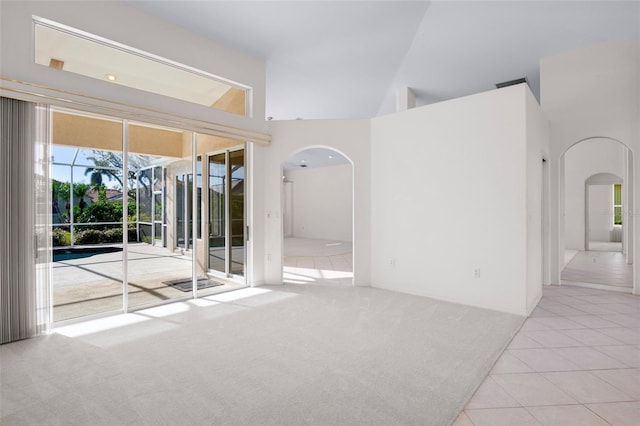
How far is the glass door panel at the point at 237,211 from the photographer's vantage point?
5574 millimetres

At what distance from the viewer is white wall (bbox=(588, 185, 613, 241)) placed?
1088cm

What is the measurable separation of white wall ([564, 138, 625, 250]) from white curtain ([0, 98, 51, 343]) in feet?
39.3

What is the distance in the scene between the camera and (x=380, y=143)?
17.9 ft

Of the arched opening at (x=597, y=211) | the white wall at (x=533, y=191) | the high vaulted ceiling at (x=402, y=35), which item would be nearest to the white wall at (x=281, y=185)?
the high vaulted ceiling at (x=402, y=35)

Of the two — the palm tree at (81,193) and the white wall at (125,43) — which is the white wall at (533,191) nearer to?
the white wall at (125,43)

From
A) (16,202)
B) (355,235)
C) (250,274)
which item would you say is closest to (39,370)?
(16,202)

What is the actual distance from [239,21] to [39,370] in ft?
14.7

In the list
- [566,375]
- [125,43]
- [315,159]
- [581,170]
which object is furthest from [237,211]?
[581,170]

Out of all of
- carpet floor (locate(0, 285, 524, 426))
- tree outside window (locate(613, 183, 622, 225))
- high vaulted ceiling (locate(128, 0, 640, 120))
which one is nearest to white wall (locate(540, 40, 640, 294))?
high vaulted ceiling (locate(128, 0, 640, 120))

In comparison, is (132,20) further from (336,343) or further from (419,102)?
(419,102)

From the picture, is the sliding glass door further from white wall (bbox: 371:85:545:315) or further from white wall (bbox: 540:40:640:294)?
white wall (bbox: 540:40:640:294)

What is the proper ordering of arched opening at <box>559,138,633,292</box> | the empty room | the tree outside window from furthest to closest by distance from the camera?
the tree outside window, arched opening at <box>559,138,633,292</box>, the empty room

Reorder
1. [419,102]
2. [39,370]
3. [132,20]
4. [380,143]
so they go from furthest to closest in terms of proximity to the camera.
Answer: [419,102], [380,143], [132,20], [39,370]

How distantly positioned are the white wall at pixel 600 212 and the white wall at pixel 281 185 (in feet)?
32.9
